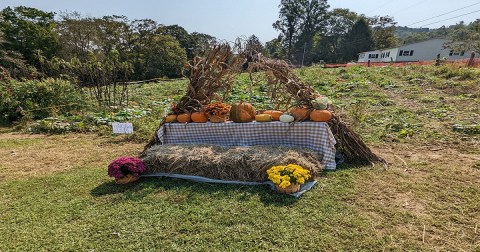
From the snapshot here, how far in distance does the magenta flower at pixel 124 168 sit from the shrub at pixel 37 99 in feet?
21.6

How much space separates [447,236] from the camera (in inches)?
106

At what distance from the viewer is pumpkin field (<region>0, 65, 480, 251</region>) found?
2.73m

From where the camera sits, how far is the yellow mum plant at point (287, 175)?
3.45m

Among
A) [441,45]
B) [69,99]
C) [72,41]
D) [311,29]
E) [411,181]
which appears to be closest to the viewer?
[411,181]

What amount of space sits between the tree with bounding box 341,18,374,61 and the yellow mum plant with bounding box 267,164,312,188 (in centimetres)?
5357

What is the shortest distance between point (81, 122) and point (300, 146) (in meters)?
6.69

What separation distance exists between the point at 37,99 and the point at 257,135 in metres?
8.36

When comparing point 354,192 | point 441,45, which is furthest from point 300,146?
point 441,45

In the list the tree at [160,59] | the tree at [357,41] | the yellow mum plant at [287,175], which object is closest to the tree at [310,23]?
the tree at [357,41]

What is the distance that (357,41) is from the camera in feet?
168

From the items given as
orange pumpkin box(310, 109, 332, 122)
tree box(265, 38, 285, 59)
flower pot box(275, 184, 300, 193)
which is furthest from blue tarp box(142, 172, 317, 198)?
tree box(265, 38, 285, 59)

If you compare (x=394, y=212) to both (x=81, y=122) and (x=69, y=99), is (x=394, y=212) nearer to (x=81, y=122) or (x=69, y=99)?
(x=81, y=122)

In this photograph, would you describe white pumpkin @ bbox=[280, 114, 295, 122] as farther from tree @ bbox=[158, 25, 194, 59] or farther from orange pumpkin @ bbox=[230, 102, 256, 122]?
tree @ bbox=[158, 25, 194, 59]

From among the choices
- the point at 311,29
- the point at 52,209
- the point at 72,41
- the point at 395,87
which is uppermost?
the point at 311,29
